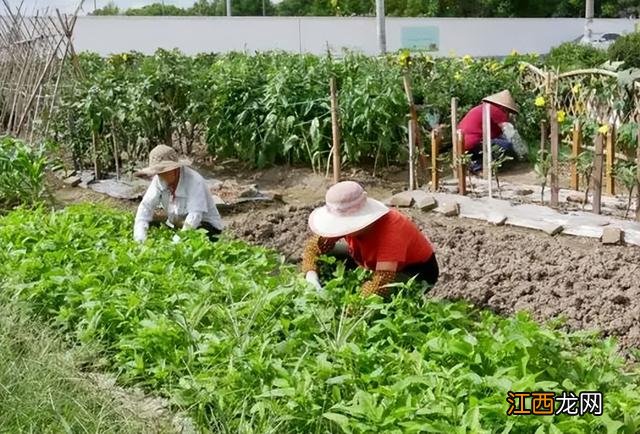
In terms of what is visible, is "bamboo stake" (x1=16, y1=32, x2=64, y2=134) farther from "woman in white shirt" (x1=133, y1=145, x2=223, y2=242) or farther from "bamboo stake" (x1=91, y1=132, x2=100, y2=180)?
"woman in white shirt" (x1=133, y1=145, x2=223, y2=242)

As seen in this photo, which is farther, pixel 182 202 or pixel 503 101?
pixel 503 101

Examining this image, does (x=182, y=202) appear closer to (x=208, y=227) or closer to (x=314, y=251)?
(x=208, y=227)

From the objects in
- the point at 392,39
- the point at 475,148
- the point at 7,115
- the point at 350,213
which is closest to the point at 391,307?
the point at 350,213

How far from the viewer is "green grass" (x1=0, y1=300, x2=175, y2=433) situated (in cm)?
280

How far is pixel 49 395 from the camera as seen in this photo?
291 centimetres

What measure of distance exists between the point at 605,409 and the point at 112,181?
6977mm

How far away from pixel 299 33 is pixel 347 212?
78.1 ft

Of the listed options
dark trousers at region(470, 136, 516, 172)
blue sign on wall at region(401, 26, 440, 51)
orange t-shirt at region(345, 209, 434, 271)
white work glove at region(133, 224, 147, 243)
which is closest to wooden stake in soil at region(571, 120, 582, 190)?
dark trousers at region(470, 136, 516, 172)

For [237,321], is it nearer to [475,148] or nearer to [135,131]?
[475,148]

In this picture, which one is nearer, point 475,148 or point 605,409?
point 605,409

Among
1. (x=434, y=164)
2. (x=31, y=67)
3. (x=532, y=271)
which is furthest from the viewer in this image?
(x=31, y=67)

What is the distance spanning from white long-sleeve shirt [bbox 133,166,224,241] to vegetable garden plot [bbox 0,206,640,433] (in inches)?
39.8

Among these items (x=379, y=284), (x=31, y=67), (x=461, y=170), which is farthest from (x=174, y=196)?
(x=31, y=67)

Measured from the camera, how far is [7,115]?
11781 mm
